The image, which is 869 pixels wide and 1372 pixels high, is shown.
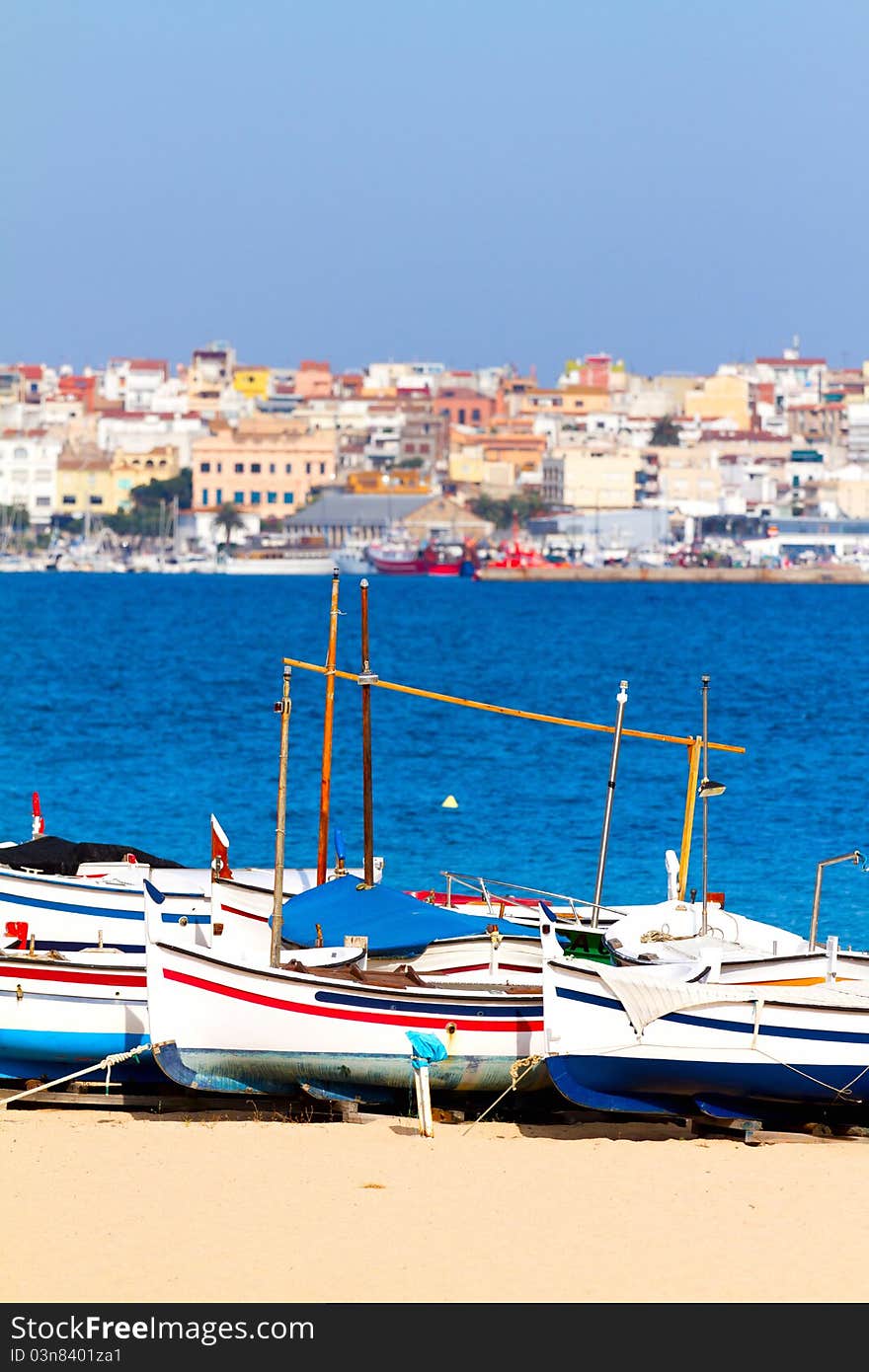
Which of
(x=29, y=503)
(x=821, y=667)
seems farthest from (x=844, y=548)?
(x=821, y=667)

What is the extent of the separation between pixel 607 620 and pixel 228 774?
200ft

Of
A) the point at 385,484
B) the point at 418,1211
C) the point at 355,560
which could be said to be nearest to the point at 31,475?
the point at 385,484

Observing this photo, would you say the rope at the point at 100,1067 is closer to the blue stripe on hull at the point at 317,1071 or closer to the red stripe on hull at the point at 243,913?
the blue stripe on hull at the point at 317,1071

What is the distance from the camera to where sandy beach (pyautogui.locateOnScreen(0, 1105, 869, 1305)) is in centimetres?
898

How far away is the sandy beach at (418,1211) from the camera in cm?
898

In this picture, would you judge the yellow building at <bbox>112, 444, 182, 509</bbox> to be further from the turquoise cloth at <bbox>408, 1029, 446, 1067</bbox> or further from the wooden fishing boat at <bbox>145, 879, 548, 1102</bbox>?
the turquoise cloth at <bbox>408, 1029, 446, 1067</bbox>

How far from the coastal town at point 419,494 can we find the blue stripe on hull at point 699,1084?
5324 inches

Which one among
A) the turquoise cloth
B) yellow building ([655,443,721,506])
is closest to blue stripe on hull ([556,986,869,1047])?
the turquoise cloth

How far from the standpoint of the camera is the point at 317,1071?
463 inches

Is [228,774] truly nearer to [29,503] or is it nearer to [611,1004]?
Result: [611,1004]

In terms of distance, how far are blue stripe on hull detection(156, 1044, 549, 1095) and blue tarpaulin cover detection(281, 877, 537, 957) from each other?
1201 mm

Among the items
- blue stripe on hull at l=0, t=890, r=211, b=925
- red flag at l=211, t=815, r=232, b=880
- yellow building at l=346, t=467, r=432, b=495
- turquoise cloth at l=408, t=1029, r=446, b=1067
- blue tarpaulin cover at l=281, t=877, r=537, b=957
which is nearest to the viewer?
turquoise cloth at l=408, t=1029, r=446, b=1067

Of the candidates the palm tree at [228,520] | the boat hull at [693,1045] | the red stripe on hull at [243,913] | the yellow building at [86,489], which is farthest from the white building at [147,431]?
the boat hull at [693,1045]

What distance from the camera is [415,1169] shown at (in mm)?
10781
